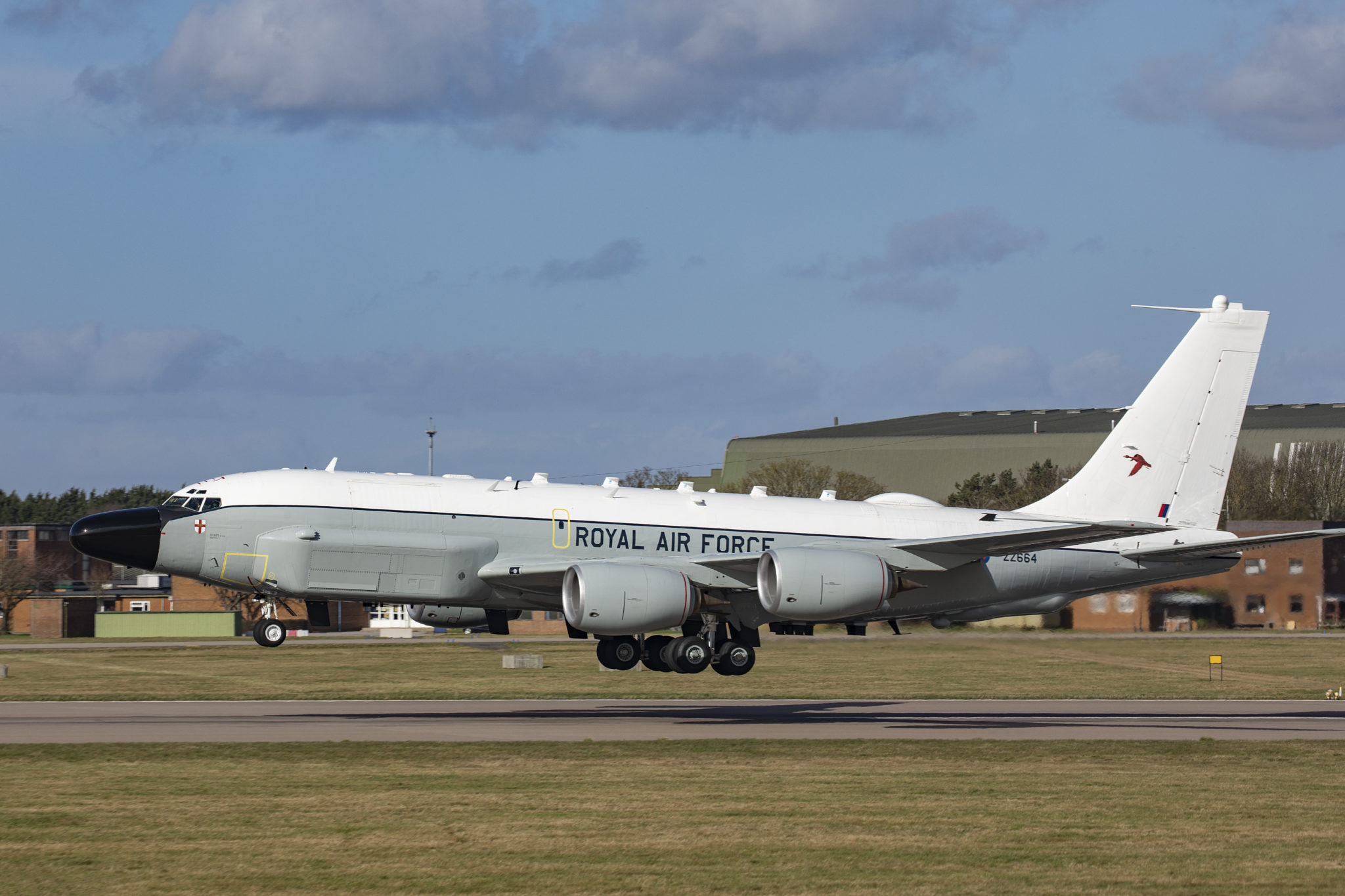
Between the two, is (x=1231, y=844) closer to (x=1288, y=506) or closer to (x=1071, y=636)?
(x=1071, y=636)

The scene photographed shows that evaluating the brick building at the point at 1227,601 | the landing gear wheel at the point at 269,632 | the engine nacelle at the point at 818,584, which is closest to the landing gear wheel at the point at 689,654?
the engine nacelle at the point at 818,584

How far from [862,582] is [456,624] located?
35.9 ft

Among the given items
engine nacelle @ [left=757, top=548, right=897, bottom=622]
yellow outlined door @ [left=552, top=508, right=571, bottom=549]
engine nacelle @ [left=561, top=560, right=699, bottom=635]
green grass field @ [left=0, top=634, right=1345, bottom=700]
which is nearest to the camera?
engine nacelle @ [left=561, top=560, right=699, bottom=635]

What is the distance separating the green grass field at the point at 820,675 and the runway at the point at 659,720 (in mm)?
1910

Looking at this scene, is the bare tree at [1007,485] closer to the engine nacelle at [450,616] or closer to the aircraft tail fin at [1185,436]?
the aircraft tail fin at [1185,436]

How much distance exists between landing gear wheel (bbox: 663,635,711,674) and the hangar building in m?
88.1

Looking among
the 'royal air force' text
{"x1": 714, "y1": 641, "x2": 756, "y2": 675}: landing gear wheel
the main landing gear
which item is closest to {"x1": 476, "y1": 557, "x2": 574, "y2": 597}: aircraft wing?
the 'royal air force' text

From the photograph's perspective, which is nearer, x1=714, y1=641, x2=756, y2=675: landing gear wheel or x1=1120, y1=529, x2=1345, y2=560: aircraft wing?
x1=714, y1=641, x2=756, y2=675: landing gear wheel

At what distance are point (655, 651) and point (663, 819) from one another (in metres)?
19.1

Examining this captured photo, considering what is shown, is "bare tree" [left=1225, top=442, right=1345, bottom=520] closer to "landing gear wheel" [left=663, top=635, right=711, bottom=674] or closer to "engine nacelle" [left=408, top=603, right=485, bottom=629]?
"landing gear wheel" [left=663, top=635, right=711, bottom=674]

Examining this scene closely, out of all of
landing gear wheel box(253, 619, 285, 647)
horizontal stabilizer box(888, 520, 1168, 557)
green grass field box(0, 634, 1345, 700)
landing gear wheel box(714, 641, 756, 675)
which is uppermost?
horizontal stabilizer box(888, 520, 1168, 557)

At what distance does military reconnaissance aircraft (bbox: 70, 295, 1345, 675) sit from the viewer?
3366 cm

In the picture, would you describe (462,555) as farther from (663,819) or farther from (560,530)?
(663,819)

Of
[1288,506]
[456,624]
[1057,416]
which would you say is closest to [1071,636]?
[456,624]
